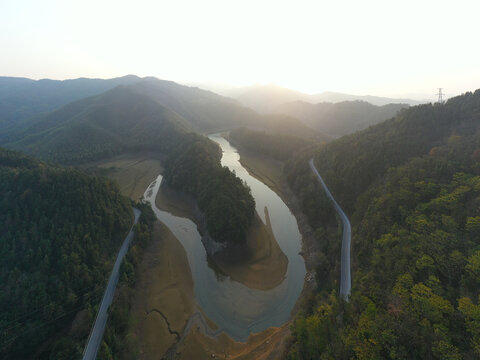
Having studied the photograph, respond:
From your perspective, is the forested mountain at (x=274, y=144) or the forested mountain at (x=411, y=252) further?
the forested mountain at (x=274, y=144)

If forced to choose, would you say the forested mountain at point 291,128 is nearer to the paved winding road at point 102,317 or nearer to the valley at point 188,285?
the valley at point 188,285

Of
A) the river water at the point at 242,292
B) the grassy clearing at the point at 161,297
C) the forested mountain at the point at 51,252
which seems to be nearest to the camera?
the forested mountain at the point at 51,252

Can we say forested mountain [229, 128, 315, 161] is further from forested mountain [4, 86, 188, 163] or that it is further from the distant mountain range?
forested mountain [4, 86, 188, 163]

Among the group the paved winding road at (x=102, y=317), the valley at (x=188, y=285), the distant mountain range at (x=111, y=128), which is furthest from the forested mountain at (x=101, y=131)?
the paved winding road at (x=102, y=317)

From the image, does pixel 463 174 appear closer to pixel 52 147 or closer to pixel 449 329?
pixel 449 329

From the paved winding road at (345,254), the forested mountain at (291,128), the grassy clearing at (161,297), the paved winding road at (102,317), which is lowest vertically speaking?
the grassy clearing at (161,297)

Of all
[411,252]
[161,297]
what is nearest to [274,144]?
[161,297]

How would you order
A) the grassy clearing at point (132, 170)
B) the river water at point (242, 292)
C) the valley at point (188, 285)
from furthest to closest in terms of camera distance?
the grassy clearing at point (132, 170) → the river water at point (242, 292) → the valley at point (188, 285)

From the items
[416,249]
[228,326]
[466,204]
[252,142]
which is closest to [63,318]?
[228,326]
